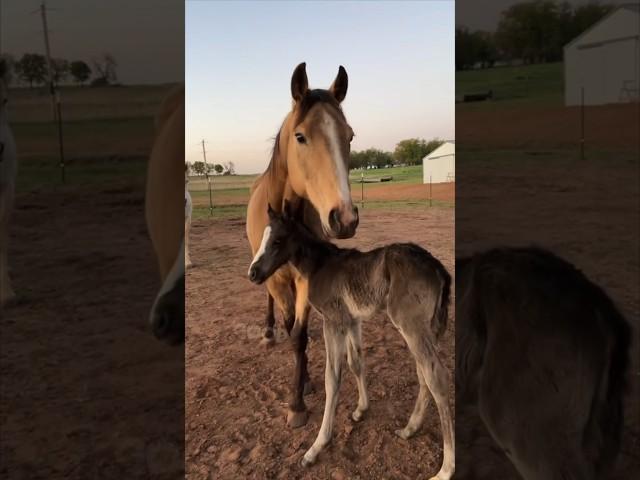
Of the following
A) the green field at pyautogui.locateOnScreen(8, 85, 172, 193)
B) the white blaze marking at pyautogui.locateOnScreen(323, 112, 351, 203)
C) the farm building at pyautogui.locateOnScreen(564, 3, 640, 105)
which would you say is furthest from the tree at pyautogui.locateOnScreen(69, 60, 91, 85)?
the farm building at pyautogui.locateOnScreen(564, 3, 640, 105)

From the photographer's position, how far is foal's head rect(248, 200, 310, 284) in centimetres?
179

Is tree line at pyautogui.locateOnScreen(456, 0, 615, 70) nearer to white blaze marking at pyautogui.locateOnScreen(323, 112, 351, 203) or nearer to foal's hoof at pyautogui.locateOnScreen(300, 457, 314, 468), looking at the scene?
white blaze marking at pyautogui.locateOnScreen(323, 112, 351, 203)

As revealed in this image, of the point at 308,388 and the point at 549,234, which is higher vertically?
the point at 549,234

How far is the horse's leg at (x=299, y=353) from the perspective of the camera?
77.9 inches

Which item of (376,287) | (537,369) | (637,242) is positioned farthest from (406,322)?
(637,242)

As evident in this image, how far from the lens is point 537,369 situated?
111 cm

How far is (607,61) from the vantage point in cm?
127

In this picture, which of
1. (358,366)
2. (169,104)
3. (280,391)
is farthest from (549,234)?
(280,391)

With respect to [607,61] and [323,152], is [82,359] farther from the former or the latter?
[607,61]

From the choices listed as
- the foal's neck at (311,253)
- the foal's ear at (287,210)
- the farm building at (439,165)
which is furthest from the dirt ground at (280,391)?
the foal's ear at (287,210)

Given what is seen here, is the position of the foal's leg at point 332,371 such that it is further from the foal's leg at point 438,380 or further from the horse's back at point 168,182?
the horse's back at point 168,182

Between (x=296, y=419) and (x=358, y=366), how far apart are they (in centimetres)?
36

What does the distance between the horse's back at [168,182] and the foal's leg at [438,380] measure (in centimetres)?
88

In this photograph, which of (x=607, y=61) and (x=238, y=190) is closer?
(x=607, y=61)
